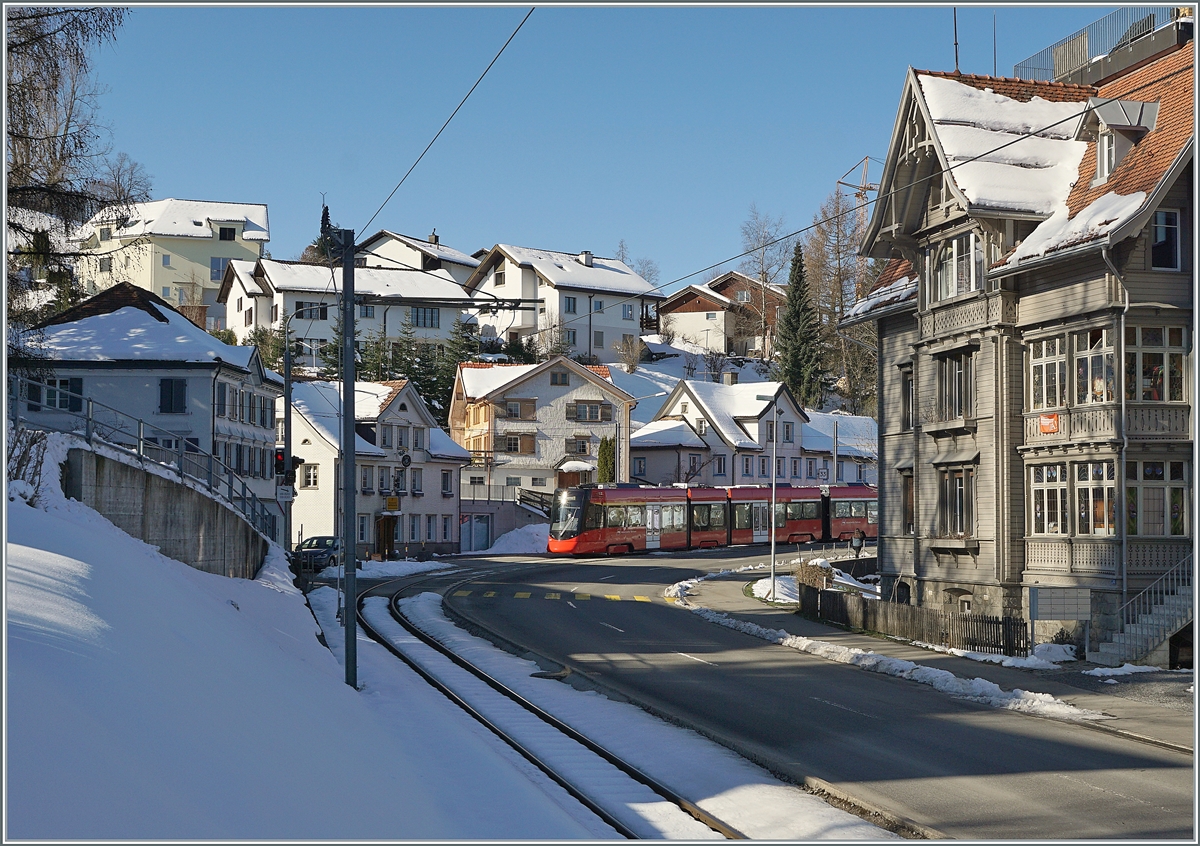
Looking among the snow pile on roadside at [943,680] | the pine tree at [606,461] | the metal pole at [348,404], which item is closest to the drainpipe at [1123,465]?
the snow pile on roadside at [943,680]

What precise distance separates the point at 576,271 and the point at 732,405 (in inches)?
1129

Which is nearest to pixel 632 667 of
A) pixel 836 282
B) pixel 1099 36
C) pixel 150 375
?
pixel 1099 36

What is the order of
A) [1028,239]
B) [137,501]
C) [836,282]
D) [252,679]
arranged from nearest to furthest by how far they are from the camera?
[252,679] < [137,501] < [1028,239] < [836,282]

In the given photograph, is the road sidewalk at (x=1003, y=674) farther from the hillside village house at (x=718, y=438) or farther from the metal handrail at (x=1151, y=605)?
the hillside village house at (x=718, y=438)

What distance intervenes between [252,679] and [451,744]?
13.4 ft

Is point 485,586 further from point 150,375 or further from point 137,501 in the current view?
point 137,501

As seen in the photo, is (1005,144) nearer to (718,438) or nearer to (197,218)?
(718,438)

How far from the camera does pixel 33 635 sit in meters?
9.66

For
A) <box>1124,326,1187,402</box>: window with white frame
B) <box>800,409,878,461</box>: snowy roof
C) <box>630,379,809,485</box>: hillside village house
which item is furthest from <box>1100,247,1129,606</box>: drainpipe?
<box>800,409,878,461</box>: snowy roof

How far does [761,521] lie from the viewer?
228 feet

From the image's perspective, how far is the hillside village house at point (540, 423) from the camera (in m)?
81.9

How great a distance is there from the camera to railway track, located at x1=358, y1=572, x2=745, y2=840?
13.3 meters

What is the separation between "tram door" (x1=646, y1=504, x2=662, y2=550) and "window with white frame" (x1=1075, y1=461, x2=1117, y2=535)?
120 feet

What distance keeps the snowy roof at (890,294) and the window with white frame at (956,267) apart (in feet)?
4.23
